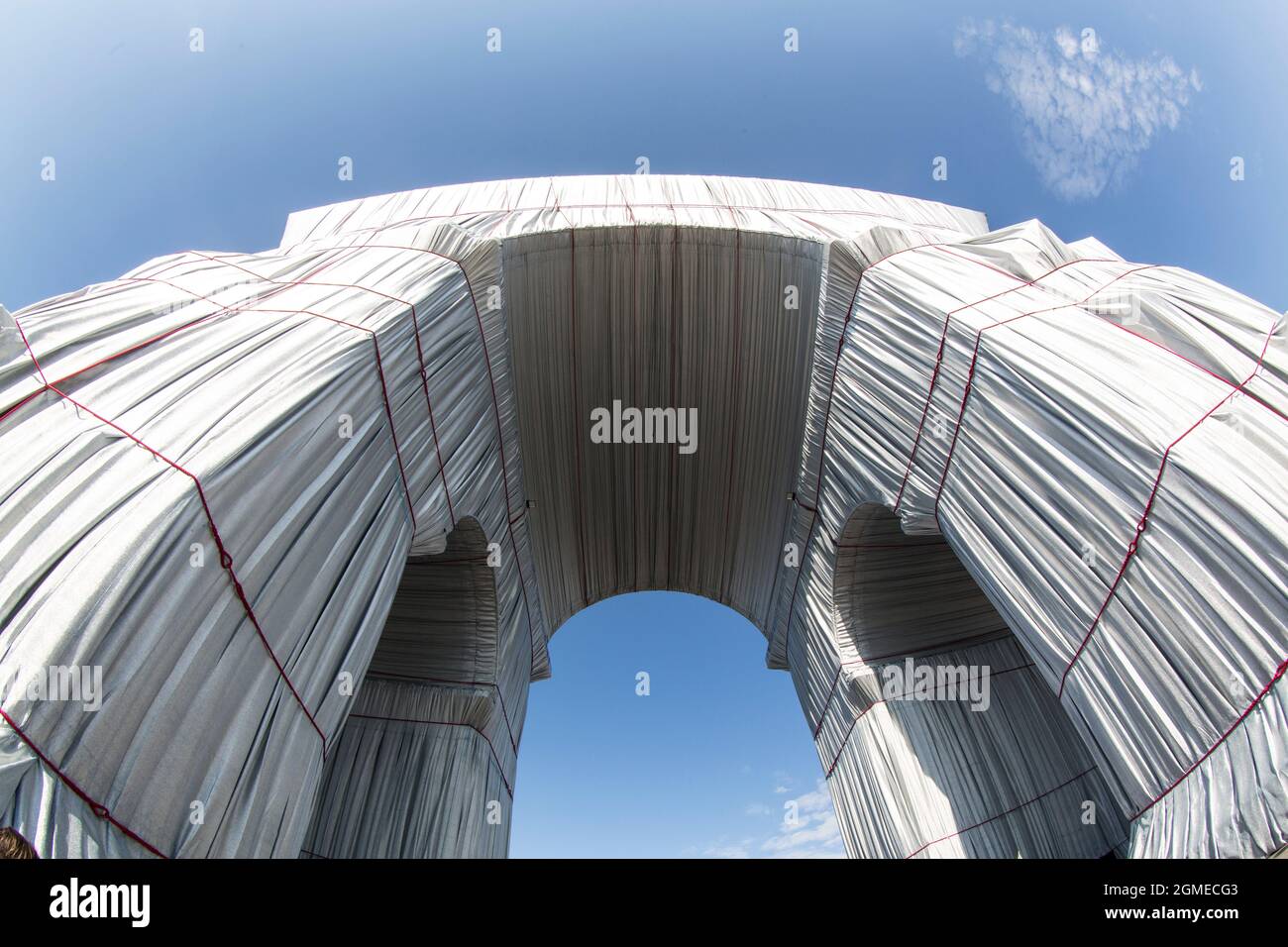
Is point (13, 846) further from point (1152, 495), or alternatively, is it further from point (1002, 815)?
point (1002, 815)

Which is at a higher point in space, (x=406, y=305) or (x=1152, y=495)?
(x=406, y=305)

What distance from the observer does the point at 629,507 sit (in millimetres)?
11891

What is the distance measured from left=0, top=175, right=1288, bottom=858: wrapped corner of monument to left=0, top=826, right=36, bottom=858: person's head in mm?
42

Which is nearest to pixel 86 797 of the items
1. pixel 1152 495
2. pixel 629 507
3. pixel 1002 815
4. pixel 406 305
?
pixel 406 305

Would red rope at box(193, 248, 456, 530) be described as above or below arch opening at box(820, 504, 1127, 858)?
above

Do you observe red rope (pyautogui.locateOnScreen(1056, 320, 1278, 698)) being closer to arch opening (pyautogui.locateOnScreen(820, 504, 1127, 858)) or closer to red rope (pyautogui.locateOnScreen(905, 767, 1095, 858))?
arch opening (pyautogui.locateOnScreen(820, 504, 1127, 858))

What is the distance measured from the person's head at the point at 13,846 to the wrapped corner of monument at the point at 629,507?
4cm

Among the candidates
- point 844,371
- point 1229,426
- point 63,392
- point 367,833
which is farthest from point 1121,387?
point 367,833

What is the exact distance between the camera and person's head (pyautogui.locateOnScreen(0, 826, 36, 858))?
2500 millimetres

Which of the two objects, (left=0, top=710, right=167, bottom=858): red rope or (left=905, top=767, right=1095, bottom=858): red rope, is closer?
(left=0, top=710, right=167, bottom=858): red rope

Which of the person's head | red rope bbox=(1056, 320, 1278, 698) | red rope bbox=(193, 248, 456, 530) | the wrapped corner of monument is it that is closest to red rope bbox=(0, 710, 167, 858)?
the wrapped corner of monument

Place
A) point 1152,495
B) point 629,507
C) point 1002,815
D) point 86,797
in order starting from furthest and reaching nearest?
point 629,507, point 1002,815, point 1152,495, point 86,797

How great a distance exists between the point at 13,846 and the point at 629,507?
966 centimetres

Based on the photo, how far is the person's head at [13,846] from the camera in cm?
250
